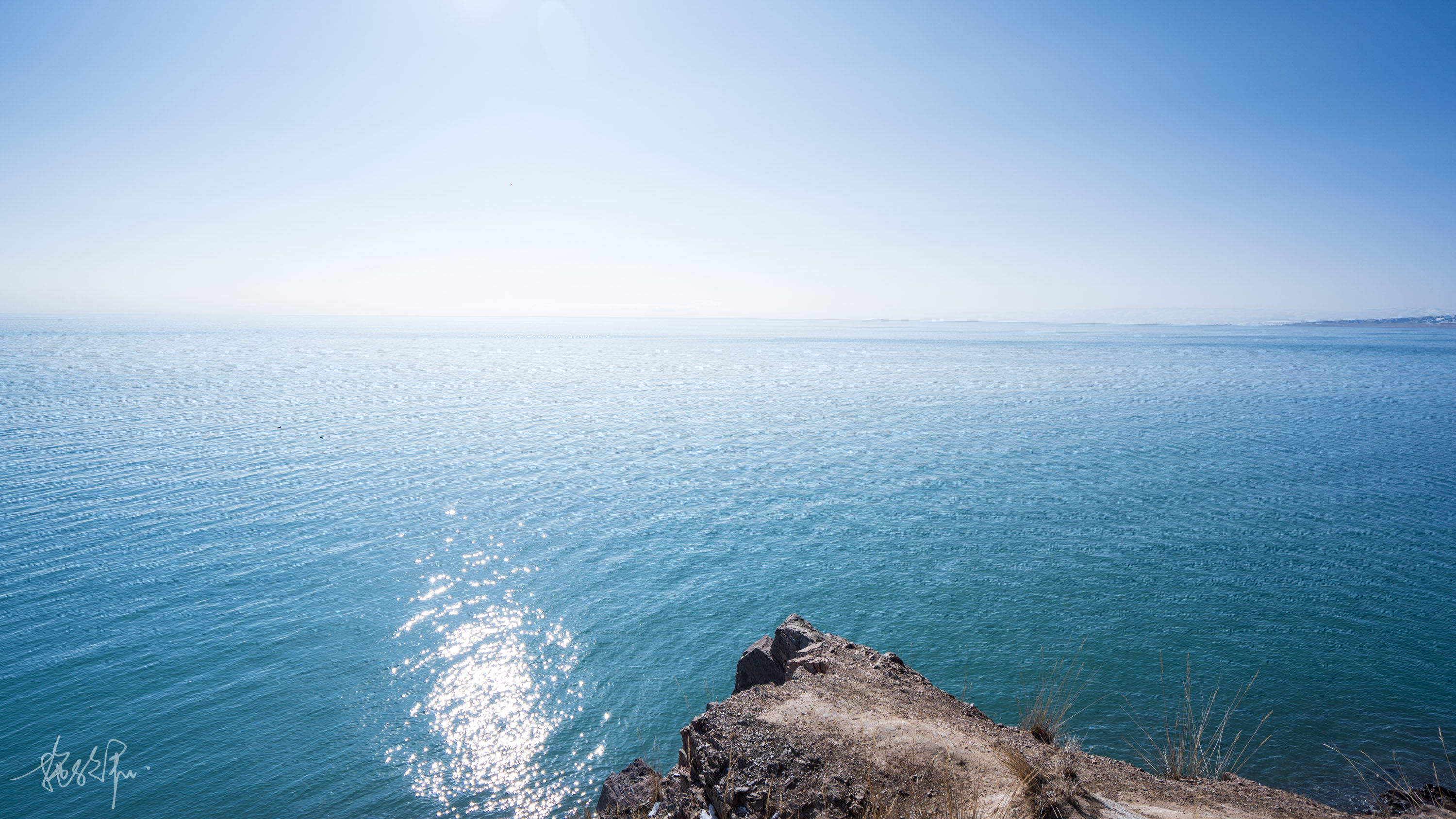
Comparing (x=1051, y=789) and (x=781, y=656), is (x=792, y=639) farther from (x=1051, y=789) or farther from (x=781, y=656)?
(x=1051, y=789)

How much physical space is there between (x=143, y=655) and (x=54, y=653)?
2.78m

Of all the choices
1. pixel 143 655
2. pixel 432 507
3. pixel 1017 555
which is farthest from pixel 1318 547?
pixel 143 655

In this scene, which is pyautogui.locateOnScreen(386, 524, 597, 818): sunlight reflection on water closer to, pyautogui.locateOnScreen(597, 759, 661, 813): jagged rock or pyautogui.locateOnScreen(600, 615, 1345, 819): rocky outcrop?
pyautogui.locateOnScreen(597, 759, 661, 813): jagged rock

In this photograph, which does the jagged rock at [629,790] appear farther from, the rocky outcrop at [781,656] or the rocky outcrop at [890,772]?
the rocky outcrop at [781,656]

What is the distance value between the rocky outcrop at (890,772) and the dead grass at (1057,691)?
4.12 meters

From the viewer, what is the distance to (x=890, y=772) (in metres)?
10.2

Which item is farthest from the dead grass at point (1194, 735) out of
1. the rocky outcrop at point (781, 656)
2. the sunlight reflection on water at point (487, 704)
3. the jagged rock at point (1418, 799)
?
the sunlight reflection on water at point (487, 704)

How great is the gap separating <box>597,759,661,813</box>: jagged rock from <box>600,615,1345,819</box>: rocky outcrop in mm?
57

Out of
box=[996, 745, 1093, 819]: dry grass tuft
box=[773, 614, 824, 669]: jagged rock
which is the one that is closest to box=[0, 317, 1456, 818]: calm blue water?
box=[773, 614, 824, 669]: jagged rock

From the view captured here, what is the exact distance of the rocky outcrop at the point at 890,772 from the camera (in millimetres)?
9367

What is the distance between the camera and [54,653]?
65.0ft
